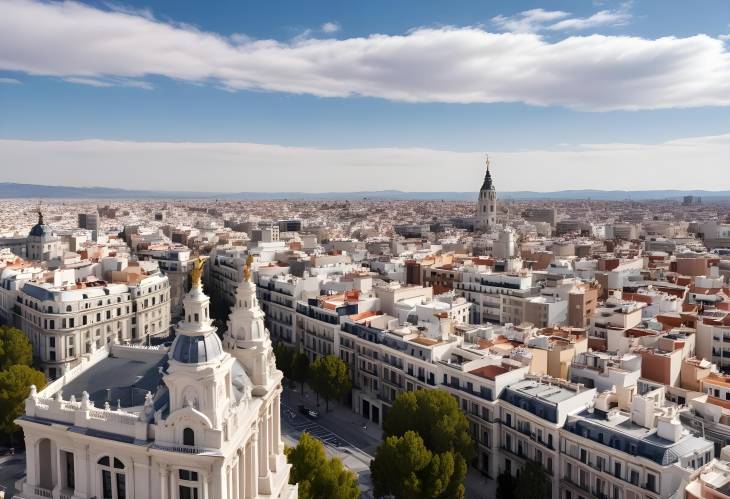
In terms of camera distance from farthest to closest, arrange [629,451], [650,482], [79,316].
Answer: [79,316]
[629,451]
[650,482]

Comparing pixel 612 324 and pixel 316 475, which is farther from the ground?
pixel 612 324

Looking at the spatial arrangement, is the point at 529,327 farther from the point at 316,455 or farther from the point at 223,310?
the point at 223,310

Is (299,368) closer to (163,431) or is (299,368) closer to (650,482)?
(650,482)

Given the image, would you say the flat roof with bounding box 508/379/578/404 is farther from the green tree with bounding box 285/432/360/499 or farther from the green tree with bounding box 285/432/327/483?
the green tree with bounding box 285/432/327/483

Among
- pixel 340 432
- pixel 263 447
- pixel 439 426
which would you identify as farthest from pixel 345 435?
pixel 263 447

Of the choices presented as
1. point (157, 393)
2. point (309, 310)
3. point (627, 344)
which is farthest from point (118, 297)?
point (627, 344)

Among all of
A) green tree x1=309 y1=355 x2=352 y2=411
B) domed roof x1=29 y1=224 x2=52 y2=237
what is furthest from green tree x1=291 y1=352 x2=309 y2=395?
domed roof x1=29 y1=224 x2=52 y2=237
